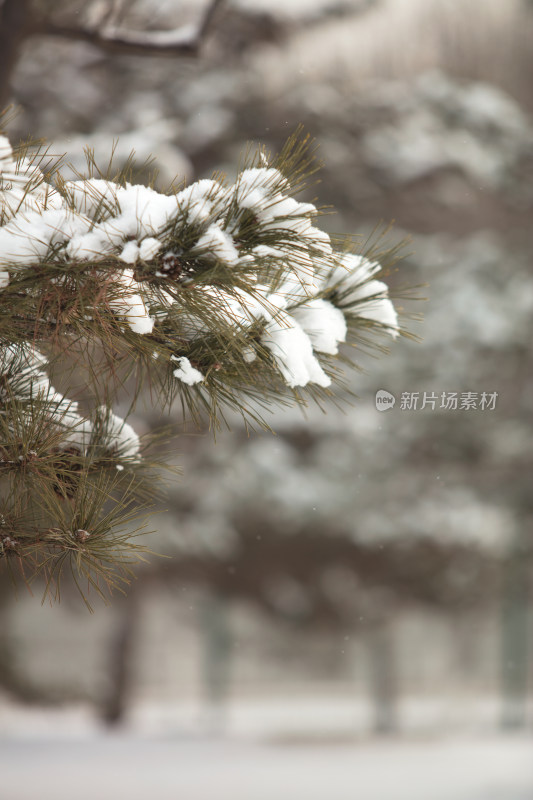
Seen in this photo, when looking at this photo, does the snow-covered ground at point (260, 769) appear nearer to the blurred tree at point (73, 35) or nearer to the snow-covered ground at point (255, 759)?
the snow-covered ground at point (255, 759)

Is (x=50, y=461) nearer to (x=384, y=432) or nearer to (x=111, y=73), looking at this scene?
(x=384, y=432)

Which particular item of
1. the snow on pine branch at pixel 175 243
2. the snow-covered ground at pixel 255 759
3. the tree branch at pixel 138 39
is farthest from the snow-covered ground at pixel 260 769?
the snow on pine branch at pixel 175 243

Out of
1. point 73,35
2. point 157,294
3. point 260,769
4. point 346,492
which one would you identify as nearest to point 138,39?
point 73,35

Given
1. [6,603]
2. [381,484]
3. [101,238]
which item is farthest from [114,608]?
[101,238]

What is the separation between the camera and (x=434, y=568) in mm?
2914

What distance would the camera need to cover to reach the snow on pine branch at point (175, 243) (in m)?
0.59

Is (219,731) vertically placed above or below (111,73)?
below

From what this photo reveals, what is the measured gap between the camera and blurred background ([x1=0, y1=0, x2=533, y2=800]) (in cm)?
283

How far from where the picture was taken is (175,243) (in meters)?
0.59

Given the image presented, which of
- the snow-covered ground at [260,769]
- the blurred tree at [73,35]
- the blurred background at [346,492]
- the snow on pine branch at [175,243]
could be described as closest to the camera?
the snow on pine branch at [175,243]

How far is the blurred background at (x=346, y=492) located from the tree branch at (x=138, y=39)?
43 centimetres

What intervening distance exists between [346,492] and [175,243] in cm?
233

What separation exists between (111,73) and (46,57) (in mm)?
226

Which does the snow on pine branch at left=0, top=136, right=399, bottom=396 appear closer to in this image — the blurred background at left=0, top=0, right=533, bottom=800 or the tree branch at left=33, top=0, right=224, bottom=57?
the tree branch at left=33, top=0, right=224, bottom=57
